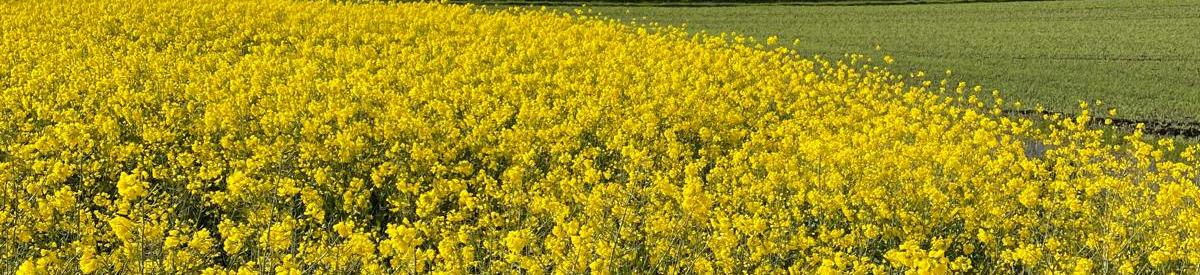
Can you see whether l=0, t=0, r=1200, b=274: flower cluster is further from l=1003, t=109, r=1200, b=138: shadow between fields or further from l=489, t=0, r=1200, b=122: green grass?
l=489, t=0, r=1200, b=122: green grass

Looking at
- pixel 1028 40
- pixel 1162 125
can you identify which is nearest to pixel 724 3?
pixel 1028 40

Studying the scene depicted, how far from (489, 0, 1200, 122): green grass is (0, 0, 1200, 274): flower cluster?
110 inches

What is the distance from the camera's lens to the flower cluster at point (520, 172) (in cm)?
377

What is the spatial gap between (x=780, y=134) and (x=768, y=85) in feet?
7.97

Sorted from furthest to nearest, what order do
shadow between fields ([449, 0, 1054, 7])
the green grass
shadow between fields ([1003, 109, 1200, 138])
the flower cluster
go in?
shadow between fields ([449, 0, 1054, 7]), the green grass, shadow between fields ([1003, 109, 1200, 138]), the flower cluster

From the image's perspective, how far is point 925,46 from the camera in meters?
18.8

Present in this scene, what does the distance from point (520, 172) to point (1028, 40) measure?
59.2ft

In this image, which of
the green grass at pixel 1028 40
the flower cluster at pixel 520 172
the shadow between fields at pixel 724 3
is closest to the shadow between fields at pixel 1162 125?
the green grass at pixel 1028 40

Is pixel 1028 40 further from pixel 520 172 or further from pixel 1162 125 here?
pixel 520 172

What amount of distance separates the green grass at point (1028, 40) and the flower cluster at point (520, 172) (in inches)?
110

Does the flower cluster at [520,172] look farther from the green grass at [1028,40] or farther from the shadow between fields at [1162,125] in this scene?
the green grass at [1028,40]

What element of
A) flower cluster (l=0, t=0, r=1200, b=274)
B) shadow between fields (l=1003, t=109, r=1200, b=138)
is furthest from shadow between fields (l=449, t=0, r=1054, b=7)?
shadow between fields (l=1003, t=109, r=1200, b=138)

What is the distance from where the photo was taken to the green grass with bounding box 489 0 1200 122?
41.0 feet

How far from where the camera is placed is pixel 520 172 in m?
4.47
